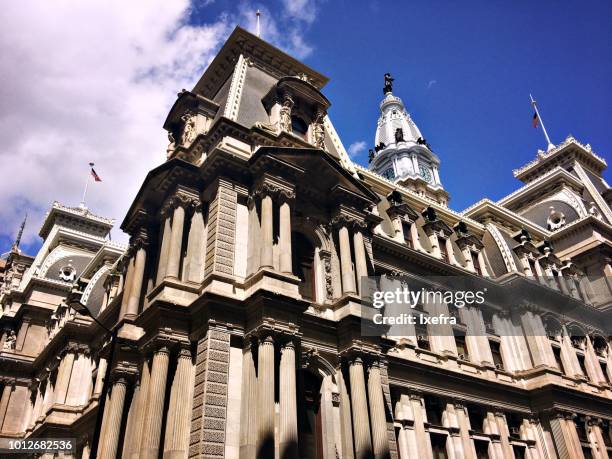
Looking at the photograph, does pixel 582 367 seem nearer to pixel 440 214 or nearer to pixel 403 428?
pixel 440 214

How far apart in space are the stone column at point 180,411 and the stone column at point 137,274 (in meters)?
5.49

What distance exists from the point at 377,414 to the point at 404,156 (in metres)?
63.5

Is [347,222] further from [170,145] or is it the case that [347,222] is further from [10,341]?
A: [10,341]

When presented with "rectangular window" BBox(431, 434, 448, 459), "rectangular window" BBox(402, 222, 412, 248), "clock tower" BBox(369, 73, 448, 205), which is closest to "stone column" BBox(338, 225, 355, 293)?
"rectangular window" BBox(431, 434, 448, 459)

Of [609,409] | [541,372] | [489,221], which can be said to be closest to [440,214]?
[489,221]

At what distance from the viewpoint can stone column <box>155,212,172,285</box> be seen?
73.9 feet

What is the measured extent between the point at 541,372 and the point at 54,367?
31186mm

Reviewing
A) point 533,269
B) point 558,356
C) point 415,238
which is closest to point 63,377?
point 415,238

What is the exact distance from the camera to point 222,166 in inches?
922

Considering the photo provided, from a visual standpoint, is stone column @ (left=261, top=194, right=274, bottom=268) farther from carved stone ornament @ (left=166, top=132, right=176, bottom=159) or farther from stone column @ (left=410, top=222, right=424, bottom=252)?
stone column @ (left=410, top=222, right=424, bottom=252)

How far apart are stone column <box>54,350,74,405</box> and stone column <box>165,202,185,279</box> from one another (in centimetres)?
1730

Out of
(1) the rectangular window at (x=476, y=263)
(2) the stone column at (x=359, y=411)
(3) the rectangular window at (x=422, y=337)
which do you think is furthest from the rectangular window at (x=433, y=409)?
(1) the rectangular window at (x=476, y=263)

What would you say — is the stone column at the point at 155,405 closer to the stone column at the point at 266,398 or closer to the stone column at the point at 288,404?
the stone column at the point at 266,398

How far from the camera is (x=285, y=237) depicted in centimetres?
2217
